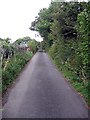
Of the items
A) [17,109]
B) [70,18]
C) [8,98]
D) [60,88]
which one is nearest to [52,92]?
[60,88]

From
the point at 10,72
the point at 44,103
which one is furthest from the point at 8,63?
the point at 44,103

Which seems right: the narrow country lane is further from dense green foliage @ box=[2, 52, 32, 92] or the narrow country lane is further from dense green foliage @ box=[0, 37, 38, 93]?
dense green foliage @ box=[0, 37, 38, 93]

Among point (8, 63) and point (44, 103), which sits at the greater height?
point (8, 63)

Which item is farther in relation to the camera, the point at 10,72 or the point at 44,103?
the point at 10,72

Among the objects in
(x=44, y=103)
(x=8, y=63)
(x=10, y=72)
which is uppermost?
(x=8, y=63)

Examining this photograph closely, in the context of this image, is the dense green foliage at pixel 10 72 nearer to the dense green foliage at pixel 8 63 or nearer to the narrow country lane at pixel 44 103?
the dense green foliage at pixel 8 63

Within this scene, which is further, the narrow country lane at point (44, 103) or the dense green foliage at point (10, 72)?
the dense green foliage at point (10, 72)

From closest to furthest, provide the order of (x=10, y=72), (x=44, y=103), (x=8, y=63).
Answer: (x=44, y=103) < (x=10, y=72) < (x=8, y=63)

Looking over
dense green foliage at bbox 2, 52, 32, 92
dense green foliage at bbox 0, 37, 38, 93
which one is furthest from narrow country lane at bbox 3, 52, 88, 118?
dense green foliage at bbox 0, 37, 38, 93

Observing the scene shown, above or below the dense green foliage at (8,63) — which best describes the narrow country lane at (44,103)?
below

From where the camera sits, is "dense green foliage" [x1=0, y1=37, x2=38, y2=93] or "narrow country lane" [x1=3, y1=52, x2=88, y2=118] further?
"dense green foliage" [x1=0, y1=37, x2=38, y2=93]

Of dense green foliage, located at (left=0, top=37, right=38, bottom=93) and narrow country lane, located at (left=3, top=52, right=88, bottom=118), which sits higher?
dense green foliage, located at (left=0, top=37, right=38, bottom=93)

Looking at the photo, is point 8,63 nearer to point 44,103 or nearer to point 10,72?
point 10,72

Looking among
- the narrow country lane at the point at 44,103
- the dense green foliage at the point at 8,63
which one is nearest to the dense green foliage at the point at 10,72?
the dense green foliage at the point at 8,63
